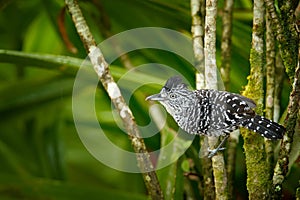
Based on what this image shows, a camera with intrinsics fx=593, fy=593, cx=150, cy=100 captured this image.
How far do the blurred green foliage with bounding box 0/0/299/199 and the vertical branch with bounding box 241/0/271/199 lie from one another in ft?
0.54

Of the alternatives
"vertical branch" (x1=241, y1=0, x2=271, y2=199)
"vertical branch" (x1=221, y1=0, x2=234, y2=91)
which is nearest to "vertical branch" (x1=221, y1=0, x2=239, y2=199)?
"vertical branch" (x1=221, y1=0, x2=234, y2=91)

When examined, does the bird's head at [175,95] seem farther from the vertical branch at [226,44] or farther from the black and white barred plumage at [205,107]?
the vertical branch at [226,44]

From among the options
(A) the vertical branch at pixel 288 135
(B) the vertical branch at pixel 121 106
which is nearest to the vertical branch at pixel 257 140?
(A) the vertical branch at pixel 288 135

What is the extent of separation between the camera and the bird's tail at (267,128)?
53 centimetres

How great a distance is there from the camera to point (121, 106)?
680 mm

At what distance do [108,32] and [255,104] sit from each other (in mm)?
592

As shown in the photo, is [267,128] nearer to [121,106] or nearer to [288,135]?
[288,135]

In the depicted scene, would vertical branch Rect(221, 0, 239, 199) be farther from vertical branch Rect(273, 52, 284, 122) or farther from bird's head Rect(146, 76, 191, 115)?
bird's head Rect(146, 76, 191, 115)

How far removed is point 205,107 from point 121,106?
137 mm

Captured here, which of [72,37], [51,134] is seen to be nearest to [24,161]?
[51,134]

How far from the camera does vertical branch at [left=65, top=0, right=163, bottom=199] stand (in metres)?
0.68

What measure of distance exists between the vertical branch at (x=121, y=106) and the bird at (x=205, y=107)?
4.3 inches

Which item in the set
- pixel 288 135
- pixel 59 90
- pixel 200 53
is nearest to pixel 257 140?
pixel 288 135

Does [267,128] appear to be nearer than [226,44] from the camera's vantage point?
Yes
